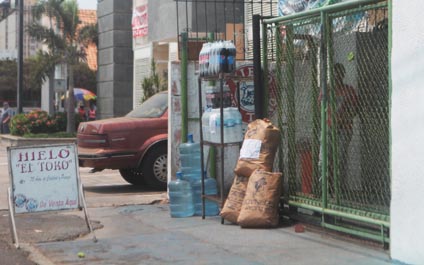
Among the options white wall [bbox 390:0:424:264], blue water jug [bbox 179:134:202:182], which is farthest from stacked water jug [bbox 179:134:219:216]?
white wall [bbox 390:0:424:264]

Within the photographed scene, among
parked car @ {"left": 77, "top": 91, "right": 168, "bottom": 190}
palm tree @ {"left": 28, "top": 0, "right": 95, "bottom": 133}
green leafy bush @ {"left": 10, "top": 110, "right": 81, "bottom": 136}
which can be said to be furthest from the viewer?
palm tree @ {"left": 28, "top": 0, "right": 95, "bottom": 133}

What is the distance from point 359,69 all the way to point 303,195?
5.53 feet

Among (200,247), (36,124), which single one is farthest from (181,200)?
(36,124)

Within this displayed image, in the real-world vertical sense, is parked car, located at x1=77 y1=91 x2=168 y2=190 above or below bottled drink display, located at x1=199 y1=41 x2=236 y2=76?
below

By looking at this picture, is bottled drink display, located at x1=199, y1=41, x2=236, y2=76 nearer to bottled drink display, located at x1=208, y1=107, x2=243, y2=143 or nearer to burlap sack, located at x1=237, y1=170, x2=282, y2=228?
bottled drink display, located at x1=208, y1=107, x2=243, y2=143

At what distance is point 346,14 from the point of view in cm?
735

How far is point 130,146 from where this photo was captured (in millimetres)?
12562

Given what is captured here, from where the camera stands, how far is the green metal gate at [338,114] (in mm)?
7117

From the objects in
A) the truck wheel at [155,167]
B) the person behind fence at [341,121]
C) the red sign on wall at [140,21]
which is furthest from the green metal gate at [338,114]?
the red sign on wall at [140,21]

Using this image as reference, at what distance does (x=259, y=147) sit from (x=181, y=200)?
Answer: 1.70 metres

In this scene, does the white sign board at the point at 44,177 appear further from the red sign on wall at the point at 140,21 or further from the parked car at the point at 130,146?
the red sign on wall at the point at 140,21

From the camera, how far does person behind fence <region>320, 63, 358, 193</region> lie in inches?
298

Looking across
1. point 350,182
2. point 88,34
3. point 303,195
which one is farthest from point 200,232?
point 88,34

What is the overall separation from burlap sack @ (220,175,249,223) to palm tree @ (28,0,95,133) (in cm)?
2231
